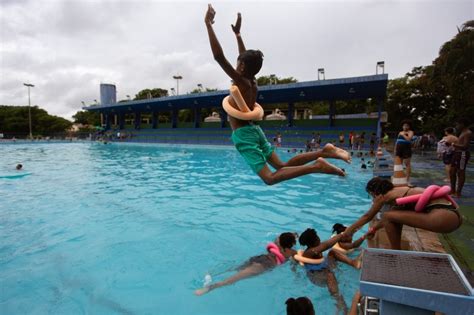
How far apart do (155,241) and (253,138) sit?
3302 millimetres

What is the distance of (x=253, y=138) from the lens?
11.4 ft

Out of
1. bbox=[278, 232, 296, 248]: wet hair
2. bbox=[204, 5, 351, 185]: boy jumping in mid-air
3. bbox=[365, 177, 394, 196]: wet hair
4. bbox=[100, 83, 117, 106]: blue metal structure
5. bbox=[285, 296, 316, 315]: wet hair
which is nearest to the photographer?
bbox=[285, 296, 316, 315]: wet hair

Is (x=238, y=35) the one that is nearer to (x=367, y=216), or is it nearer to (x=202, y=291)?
(x=367, y=216)

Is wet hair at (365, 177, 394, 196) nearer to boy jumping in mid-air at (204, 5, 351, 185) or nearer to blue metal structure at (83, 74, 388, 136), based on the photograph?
boy jumping in mid-air at (204, 5, 351, 185)

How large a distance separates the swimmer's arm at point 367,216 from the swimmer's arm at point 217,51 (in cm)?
205

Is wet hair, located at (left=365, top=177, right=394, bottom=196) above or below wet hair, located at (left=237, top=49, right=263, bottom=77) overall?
below

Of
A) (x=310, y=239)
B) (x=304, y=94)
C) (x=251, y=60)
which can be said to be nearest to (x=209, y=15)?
(x=251, y=60)

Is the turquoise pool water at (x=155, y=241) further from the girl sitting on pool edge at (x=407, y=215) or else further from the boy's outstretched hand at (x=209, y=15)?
the boy's outstretched hand at (x=209, y=15)

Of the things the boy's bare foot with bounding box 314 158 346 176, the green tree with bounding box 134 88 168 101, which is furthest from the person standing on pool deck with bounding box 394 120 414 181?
the green tree with bounding box 134 88 168 101

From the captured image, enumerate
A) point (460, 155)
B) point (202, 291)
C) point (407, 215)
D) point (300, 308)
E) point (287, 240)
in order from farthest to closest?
1. point (460, 155)
2. point (287, 240)
3. point (202, 291)
4. point (407, 215)
5. point (300, 308)

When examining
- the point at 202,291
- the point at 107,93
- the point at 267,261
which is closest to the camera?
the point at 202,291

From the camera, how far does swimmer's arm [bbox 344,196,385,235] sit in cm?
318

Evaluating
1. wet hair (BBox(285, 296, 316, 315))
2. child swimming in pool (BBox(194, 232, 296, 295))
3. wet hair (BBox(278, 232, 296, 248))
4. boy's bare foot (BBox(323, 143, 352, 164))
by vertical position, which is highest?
boy's bare foot (BBox(323, 143, 352, 164))

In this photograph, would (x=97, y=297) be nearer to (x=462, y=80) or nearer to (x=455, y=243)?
(x=455, y=243)
